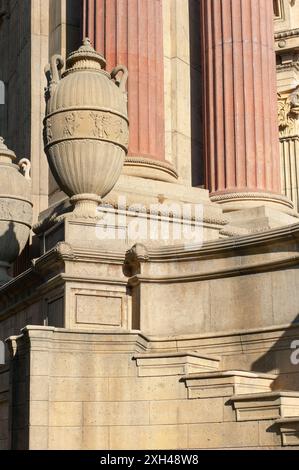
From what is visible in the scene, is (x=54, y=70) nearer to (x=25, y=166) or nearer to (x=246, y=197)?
(x=25, y=166)

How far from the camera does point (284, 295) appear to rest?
17.9m

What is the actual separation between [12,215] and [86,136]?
4.94m

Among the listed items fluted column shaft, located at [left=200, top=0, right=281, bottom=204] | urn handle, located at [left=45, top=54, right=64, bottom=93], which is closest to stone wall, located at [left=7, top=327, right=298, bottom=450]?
urn handle, located at [left=45, top=54, right=64, bottom=93]

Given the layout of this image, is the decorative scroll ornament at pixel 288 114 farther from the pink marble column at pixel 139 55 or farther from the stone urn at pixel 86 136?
the stone urn at pixel 86 136

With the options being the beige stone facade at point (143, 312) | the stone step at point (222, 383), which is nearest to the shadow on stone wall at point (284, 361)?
the beige stone facade at point (143, 312)

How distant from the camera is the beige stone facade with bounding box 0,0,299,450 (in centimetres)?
1638

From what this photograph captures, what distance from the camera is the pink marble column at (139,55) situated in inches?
981

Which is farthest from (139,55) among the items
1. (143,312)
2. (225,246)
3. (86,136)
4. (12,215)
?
(143,312)

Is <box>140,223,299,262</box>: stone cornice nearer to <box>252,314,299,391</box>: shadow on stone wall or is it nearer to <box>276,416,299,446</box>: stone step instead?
<box>252,314,299,391</box>: shadow on stone wall

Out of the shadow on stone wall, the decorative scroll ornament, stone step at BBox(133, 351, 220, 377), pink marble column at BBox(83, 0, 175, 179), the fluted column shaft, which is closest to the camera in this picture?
stone step at BBox(133, 351, 220, 377)

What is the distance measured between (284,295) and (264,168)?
8.42 m

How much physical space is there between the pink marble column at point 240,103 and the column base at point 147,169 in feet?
5.55

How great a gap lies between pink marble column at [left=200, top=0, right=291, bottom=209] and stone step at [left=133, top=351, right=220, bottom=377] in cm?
885

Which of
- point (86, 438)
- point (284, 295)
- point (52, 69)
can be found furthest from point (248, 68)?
point (86, 438)
